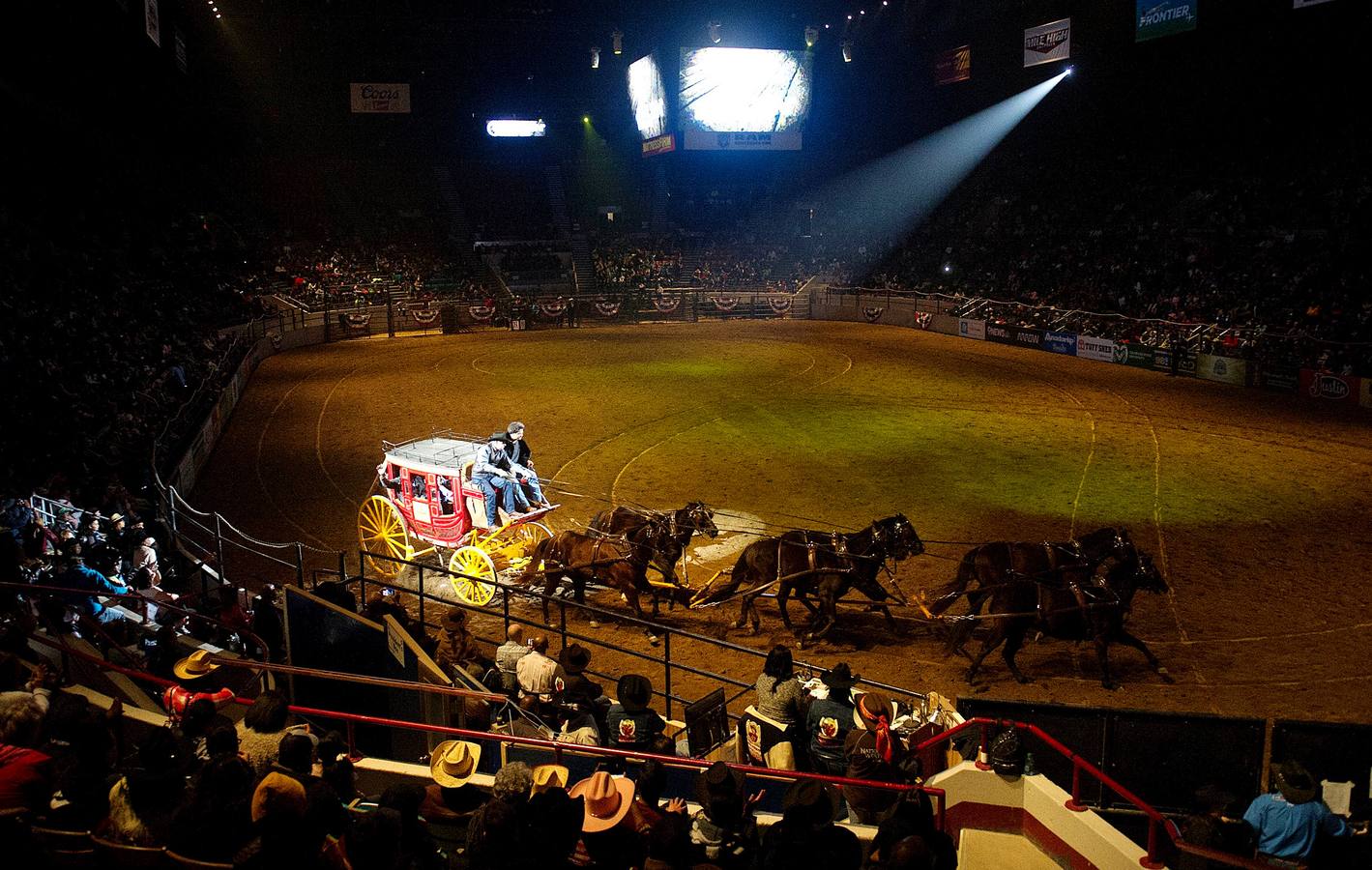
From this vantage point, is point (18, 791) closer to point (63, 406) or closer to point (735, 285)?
point (63, 406)

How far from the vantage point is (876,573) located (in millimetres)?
11266

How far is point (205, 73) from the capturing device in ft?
157

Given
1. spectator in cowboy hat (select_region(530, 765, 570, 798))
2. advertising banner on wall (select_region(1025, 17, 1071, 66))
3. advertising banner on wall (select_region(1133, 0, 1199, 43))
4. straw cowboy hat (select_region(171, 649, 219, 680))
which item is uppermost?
advertising banner on wall (select_region(1025, 17, 1071, 66))

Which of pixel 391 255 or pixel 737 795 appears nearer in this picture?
pixel 737 795

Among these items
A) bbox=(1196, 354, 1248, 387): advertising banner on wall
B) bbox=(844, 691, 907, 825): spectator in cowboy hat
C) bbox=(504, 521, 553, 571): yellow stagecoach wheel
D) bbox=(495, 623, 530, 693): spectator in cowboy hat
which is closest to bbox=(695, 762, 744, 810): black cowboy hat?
bbox=(844, 691, 907, 825): spectator in cowboy hat

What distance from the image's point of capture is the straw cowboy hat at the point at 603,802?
4434mm

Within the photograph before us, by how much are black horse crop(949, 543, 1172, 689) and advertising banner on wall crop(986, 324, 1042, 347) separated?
2532 centimetres

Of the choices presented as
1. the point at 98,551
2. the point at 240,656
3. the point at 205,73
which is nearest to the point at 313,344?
the point at 205,73

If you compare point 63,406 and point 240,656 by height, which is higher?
point 63,406

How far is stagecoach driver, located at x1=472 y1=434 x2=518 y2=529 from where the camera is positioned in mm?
11961

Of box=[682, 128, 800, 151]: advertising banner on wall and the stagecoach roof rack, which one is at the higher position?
box=[682, 128, 800, 151]: advertising banner on wall

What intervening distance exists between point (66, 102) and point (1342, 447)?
127ft

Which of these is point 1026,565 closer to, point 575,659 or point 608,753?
point 575,659

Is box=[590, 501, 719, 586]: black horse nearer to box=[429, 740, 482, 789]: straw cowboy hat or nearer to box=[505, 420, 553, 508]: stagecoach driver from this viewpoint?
box=[505, 420, 553, 508]: stagecoach driver
